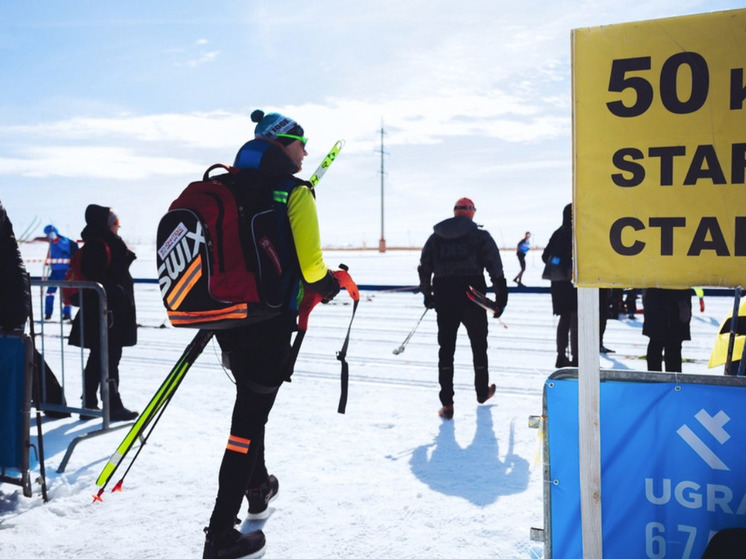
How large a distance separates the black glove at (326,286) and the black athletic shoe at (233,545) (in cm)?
122

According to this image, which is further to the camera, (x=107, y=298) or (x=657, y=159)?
(x=107, y=298)

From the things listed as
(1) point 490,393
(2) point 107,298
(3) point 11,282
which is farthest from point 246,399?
(1) point 490,393

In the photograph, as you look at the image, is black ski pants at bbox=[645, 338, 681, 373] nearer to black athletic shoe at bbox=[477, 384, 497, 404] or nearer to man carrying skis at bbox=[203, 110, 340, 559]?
black athletic shoe at bbox=[477, 384, 497, 404]

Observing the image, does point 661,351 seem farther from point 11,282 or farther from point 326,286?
point 11,282

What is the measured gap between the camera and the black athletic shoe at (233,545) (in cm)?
296

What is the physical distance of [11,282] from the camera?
3525mm

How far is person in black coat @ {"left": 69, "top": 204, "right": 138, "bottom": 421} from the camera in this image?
5492mm

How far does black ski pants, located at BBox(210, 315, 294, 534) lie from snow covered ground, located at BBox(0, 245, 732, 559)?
1.49 ft

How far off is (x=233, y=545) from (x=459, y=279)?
3181 millimetres

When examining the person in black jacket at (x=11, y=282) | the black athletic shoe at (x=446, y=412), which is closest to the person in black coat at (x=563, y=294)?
the black athletic shoe at (x=446, y=412)

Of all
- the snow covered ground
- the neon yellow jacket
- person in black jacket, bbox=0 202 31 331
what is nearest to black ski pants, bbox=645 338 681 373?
the snow covered ground

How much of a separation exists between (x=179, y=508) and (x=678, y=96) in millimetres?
3338

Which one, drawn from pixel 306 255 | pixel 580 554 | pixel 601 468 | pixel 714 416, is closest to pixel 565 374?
pixel 601 468

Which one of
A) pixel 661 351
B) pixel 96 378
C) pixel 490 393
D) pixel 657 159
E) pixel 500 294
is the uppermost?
pixel 657 159
